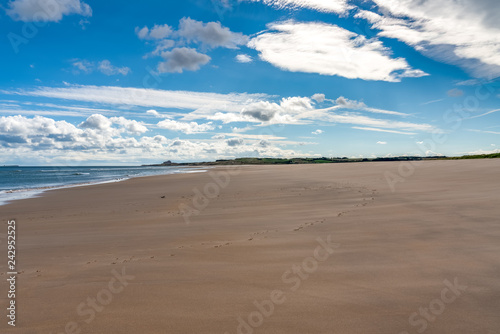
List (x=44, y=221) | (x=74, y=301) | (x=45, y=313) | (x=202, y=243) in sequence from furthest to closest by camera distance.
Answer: (x=44, y=221) < (x=202, y=243) < (x=74, y=301) < (x=45, y=313)

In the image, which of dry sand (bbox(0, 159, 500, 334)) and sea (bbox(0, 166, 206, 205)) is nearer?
dry sand (bbox(0, 159, 500, 334))

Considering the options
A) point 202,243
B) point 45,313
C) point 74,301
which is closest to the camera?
point 45,313

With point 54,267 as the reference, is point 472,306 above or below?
above

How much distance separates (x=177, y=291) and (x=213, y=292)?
580 mm

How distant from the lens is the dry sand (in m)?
3.77

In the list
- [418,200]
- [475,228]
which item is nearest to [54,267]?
[475,228]

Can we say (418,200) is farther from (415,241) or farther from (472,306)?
(472,306)

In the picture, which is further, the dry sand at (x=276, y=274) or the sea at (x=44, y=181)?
the sea at (x=44, y=181)

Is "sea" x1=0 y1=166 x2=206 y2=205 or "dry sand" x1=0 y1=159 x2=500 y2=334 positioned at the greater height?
"dry sand" x1=0 y1=159 x2=500 y2=334

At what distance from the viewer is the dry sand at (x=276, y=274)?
12.4 ft

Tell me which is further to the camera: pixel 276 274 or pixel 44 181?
pixel 44 181

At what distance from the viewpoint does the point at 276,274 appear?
5.19m

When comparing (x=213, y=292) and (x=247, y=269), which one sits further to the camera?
(x=247, y=269)

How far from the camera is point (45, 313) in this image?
420cm
